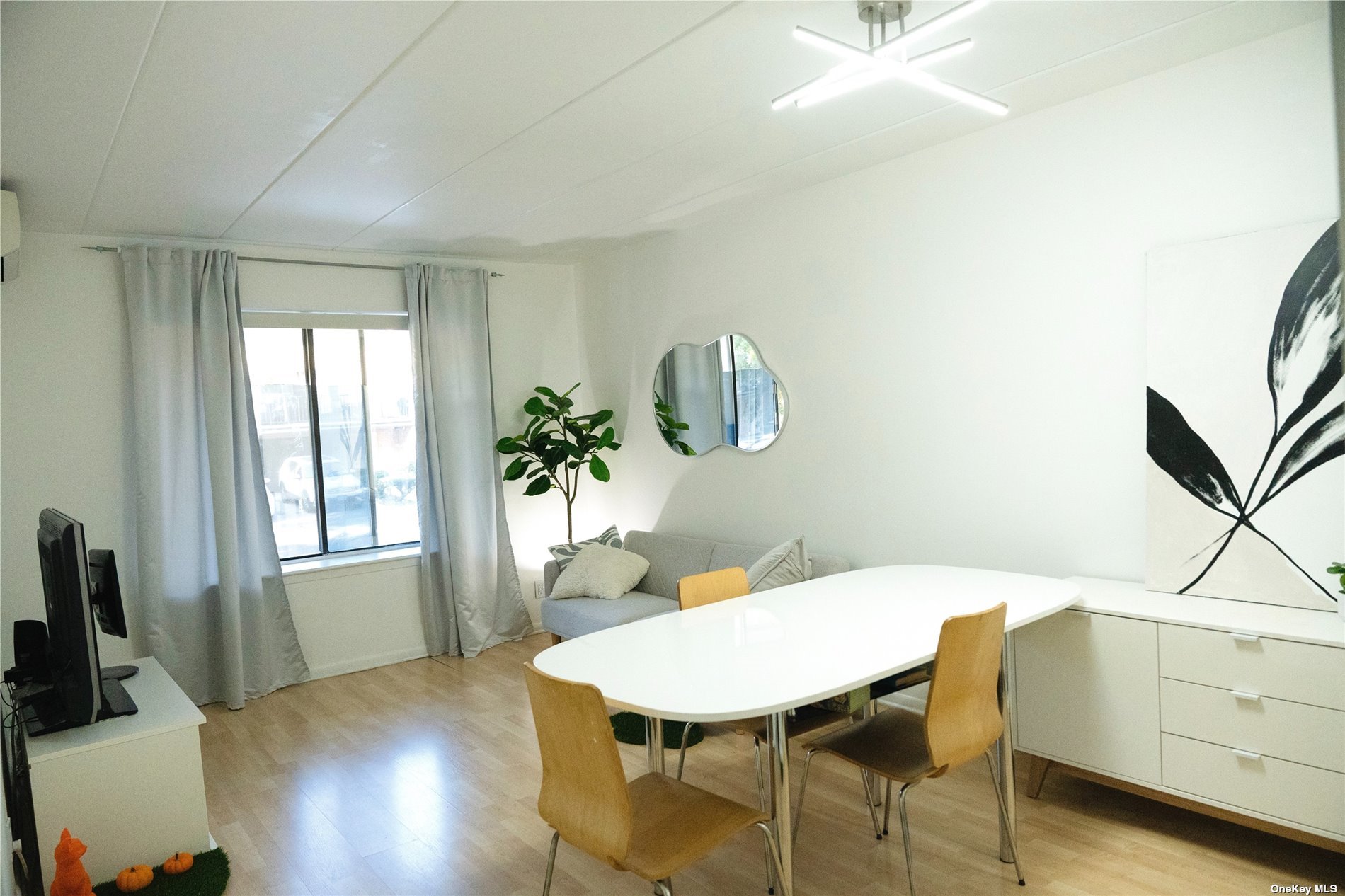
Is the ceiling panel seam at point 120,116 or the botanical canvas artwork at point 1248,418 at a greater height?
the ceiling panel seam at point 120,116

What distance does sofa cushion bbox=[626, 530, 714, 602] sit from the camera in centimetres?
486

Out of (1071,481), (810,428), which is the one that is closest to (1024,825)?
(1071,481)

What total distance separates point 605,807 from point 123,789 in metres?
1.92

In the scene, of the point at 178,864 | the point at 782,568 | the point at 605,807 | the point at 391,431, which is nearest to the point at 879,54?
the point at 605,807

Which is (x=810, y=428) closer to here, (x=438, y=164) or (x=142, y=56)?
(x=438, y=164)

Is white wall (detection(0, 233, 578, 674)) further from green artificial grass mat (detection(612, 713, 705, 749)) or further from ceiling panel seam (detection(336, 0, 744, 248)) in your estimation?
green artificial grass mat (detection(612, 713, 705, 749))

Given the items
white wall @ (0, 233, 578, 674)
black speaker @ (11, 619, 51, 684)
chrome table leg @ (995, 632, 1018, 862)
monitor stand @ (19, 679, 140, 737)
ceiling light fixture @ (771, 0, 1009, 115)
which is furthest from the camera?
white wall @ (0, 233, 578, 674)

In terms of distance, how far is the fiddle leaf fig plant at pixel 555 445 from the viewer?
5.56 m

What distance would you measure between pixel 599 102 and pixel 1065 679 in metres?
2.53

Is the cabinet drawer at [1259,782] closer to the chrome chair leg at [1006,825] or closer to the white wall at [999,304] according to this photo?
the chrome chair leg at [1006,825]

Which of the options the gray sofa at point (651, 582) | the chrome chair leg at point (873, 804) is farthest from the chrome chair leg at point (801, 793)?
the gray sofa at point (651, 582)

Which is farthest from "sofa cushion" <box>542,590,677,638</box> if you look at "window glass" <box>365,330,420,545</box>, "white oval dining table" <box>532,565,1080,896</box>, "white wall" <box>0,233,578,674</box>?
"white oval dining table" <box>532,565,1080,896</box>

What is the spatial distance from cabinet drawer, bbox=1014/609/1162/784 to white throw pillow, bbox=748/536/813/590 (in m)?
0.97

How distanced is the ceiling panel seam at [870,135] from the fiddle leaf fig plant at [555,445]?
3.65 feet
